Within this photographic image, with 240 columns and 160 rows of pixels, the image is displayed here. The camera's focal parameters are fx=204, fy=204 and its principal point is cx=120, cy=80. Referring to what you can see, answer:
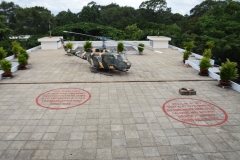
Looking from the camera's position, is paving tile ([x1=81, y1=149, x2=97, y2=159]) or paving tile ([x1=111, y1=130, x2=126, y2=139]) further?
paving tile ([x1=111, y1=130, x2=126, y2=139])

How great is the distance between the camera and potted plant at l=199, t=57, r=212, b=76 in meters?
14.6

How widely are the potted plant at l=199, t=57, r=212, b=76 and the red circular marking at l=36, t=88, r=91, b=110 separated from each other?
8647 mm

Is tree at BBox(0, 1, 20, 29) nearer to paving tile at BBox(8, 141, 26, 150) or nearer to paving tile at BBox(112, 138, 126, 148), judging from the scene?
paving tile at BBox(8, 141, 26, 150)

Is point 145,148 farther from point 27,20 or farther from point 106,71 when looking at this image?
point 27,20

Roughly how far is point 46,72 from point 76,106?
23.3 ft

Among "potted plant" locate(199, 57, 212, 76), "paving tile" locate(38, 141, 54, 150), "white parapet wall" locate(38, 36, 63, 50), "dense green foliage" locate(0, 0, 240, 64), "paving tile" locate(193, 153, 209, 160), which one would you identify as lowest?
"paving tile" locate(193, 153, 209, 160)

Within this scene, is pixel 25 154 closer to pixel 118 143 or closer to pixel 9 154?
pixel 9 154

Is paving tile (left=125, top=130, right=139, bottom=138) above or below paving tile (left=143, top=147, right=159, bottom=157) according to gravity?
above

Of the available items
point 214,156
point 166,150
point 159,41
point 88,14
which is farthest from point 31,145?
point 88,14

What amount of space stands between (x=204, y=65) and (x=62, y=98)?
10175 millimetres

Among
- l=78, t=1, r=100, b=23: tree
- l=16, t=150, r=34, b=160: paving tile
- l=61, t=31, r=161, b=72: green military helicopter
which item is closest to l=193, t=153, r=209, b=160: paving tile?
l=16, t=150, r=34, b=160: paving tile

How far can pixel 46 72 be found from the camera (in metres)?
15.7

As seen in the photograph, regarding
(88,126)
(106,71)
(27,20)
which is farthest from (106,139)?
(27,20)

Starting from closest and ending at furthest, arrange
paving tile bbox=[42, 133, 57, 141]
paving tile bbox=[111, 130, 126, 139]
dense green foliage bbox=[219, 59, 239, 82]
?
1. paving tile bbox=[42, 133, 57, 141]
2. paving tile bbox=[111, 130, 126, 139]
3. dense green foliage bbox=[219, 59, 239, 82]
